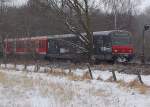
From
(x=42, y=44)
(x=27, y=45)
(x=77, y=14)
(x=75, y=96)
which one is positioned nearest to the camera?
(x=75, y=96)

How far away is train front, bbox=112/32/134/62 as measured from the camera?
35094 mm

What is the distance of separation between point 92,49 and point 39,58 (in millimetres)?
11803

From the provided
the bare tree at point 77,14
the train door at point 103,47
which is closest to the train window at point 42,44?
the bare tree at point 77,14

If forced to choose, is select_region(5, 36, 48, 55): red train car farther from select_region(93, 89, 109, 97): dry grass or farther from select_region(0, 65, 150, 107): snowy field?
select_region(93, 89, 109, 97): dry grass

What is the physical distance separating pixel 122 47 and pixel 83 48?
131 inches

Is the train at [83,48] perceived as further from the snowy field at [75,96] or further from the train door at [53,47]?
the snowy field at [75,96]

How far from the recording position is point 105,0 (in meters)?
36.8

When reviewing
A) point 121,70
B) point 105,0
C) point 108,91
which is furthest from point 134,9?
point 108,91

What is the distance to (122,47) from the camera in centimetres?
3619

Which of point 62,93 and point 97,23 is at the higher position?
point 97,23

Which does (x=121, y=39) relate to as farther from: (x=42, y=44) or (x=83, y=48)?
(x=42, y=44)

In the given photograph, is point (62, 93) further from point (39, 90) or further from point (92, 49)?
point (92, 49)

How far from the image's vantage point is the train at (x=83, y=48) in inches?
1377

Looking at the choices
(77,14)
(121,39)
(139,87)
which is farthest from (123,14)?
(139,87)
